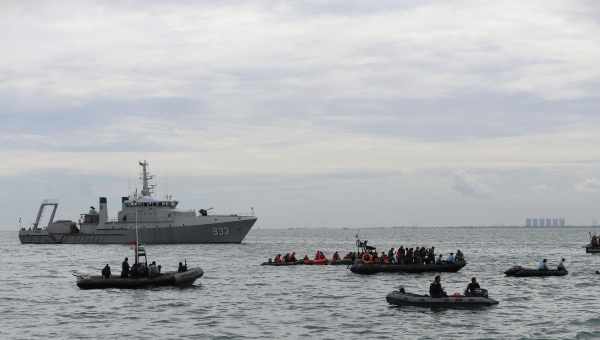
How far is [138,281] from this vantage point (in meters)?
51.8

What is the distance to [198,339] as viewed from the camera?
34.9 metres

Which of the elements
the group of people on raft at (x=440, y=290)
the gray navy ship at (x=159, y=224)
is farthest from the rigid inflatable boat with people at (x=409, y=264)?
the gray navy ship at (x=159, y=224)

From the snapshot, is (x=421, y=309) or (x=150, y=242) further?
(x=150, y=242)

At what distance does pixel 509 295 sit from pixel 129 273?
23101 mm

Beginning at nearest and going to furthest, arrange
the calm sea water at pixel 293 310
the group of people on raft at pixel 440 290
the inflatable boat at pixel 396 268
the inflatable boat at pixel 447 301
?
the calm sea water at pixel 293 310, the inflatable boat at pixel 447 301, the group of people on raft at pixel 440 290, the inflatable boat at pixel 396 268

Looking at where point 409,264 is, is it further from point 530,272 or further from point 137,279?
point 137,279

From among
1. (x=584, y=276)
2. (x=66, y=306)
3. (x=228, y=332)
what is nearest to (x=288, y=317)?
(x=228, y=332)

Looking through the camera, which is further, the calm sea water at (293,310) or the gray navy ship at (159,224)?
the gray navy ship at (159,224)

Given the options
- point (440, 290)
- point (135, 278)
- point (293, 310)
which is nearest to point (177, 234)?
point (135, 278)

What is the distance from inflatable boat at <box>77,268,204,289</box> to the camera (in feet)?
170

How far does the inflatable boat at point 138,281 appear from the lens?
5188 cm

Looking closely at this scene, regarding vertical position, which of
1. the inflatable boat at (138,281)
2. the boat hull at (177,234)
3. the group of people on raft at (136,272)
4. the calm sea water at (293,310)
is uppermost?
the boat hull at (177,234)

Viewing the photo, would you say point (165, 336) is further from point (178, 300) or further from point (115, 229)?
point (115, 229)

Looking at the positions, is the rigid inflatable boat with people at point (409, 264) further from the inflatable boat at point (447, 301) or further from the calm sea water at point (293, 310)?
the inflatable boat at point (447, 301)
